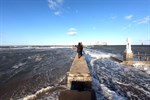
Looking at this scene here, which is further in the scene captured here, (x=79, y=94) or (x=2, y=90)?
(x=2, y=90)

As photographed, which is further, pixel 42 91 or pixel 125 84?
pixel 125 84

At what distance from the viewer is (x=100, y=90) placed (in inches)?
387

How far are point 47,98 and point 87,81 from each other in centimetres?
306

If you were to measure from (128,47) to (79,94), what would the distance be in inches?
769

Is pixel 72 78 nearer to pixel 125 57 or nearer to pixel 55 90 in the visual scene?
pixel 55 90

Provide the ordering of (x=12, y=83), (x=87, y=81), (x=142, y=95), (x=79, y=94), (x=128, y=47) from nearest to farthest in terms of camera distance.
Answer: (x=79, y=94), (x=87, y=81), (x=142, y=95), (x=12, y=83), (x=128, y=47)

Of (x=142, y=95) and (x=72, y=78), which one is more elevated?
(x=72, y=78)

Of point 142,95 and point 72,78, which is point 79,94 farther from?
Answer: point 142,95

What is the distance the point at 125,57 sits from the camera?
72.9 feet

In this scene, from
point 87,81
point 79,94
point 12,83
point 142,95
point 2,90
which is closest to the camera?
point 79,94

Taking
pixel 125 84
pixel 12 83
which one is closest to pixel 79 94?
pixel 125 84

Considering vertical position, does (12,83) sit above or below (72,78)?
below

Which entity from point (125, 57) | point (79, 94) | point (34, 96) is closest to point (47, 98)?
point (34, 96)

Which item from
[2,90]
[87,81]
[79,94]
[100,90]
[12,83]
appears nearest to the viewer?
[79,94]
